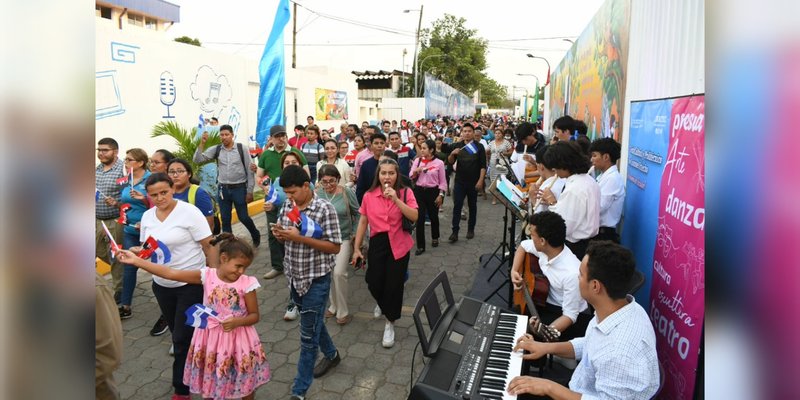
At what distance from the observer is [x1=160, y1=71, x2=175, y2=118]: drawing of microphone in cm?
1055

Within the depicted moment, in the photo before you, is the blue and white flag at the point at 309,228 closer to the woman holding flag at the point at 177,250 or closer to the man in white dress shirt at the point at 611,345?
the woman holding flag at the point at 177,250

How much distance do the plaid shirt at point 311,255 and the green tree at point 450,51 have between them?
46.4 meters

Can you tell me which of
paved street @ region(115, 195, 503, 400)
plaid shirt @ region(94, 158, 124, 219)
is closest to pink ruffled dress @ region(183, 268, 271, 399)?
paved street @ region(115, 195, 503, 400)

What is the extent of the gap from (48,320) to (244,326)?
2.70 metres

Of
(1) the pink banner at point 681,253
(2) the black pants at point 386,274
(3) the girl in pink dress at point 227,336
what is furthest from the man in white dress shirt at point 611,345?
(2) the black pants at point 386,274

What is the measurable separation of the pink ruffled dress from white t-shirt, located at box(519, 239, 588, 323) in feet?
6.94

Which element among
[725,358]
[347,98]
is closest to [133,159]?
[725,358]

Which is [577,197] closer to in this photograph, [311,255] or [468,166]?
[311,255]

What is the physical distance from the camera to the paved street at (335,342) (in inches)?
148

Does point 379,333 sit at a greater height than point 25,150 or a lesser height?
lesser

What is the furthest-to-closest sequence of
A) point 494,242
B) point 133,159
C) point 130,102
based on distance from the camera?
point 130,102 → point 494,242 → point 133,159

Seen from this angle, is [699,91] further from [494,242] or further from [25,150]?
[494,242]

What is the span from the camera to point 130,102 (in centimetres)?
960

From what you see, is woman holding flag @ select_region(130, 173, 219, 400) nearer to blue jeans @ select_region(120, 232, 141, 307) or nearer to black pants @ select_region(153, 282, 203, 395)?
black pants @ select_region(153, 282, 203, 395)
